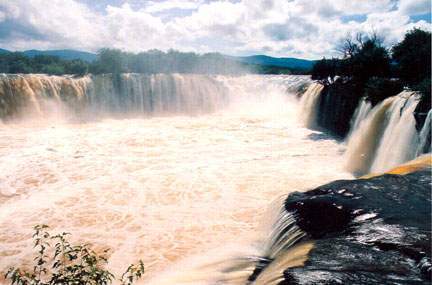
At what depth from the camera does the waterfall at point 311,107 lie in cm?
2700

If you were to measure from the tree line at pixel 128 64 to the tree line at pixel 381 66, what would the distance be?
2932 cm

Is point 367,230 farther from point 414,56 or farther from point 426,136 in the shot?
point 414,56

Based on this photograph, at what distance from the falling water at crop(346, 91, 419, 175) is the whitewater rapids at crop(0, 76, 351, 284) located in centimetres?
97

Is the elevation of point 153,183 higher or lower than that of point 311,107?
lower

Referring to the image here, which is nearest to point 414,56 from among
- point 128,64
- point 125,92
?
point 125,92

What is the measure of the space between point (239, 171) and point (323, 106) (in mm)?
13764

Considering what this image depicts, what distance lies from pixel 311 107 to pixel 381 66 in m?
5.98

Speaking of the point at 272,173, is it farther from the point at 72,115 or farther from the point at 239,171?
the point at 72,115

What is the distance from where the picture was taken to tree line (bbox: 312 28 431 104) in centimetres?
1805

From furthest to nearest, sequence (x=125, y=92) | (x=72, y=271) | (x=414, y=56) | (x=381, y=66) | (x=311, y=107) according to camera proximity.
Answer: (x=125, y=92)
(x=311, y=107)
(x=381, y=66)
(x=414, y=56)
(x=72, y=271)

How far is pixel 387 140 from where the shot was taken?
1373cm

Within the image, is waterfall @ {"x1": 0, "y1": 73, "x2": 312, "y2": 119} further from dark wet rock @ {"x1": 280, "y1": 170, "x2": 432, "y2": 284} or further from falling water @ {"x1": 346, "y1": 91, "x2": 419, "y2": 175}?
dark wet rock @ {"x1": 280, "y1": 170, "x2": 432, "y2": 284}

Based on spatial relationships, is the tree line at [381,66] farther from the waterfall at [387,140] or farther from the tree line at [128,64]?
the tree line at [128,64]

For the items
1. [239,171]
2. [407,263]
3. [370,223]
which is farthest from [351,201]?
[239,171]
